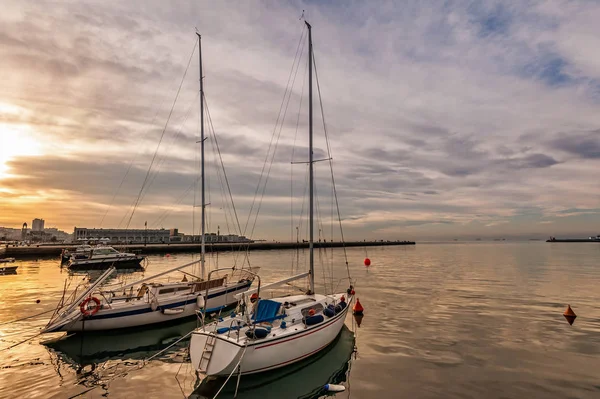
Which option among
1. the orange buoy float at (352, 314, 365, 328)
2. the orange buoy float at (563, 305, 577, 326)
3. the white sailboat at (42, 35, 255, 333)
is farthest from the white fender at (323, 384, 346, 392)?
the orange buoy float at (563, 305, 577, 326)

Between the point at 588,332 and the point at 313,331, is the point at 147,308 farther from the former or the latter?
the point at 588,332

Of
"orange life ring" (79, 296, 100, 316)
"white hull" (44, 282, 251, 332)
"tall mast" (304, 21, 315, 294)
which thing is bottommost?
"white hull" (44, 282, 251, 332)

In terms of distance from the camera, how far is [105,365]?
45.1 ft

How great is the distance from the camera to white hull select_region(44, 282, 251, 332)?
16.9 metres

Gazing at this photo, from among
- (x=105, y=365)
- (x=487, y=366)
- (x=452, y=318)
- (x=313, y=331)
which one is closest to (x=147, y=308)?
(x=105, y=365)

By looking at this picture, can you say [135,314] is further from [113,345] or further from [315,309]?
[315,309]

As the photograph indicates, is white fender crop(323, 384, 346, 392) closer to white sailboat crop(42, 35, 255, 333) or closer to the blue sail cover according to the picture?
the blue sail cover

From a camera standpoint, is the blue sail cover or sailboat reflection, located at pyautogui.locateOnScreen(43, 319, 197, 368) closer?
the blue sail cover

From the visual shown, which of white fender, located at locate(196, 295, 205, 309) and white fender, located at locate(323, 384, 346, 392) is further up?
white fender, located at locate(196, 295, 205, 309)

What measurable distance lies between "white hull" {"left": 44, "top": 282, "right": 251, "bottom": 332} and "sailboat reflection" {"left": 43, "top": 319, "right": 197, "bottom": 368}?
1.50 feet

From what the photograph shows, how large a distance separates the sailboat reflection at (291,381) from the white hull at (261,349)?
0.36 m

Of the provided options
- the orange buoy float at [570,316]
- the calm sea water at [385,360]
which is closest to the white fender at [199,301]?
the calm sea water at [385,360]

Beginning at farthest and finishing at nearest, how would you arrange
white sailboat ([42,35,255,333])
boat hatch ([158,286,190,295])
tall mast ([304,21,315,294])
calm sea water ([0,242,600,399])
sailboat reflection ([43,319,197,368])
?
boat hatch ([158,286,190,295]) → tall mast ([304,21,315,294]) → white sailboat ([42,35,255,333]) → sailboat reflection ([43,319,197,368]) → calm sea water ([0,242,600,399])

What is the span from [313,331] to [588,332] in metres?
16.6
